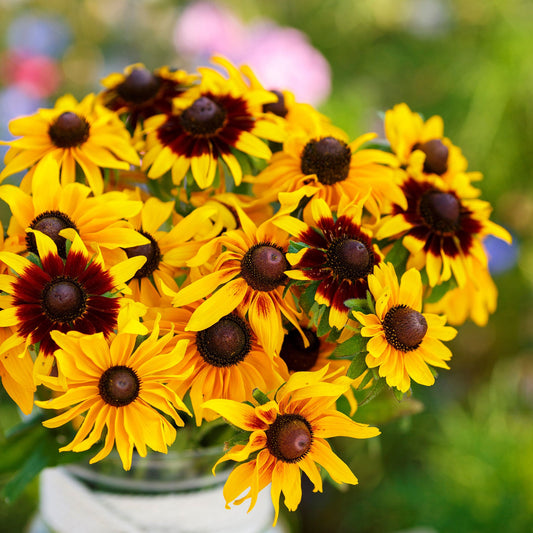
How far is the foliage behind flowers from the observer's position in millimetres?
376

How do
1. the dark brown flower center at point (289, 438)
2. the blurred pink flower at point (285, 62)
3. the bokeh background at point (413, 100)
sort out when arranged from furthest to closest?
the blurred pink flower at point (285, 62), the bokeh background at point (413, 100), the dark brown flower center at point (289, 438)

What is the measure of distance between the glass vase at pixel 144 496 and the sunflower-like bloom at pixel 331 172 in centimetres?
23

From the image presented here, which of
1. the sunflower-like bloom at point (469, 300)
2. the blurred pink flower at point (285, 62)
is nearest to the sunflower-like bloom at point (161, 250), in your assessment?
the sunflower-like bloom at point (469, 300)

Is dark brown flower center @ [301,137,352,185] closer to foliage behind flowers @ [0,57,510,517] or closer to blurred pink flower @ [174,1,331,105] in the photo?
foliage behind flowers @ [0,57,510,517]

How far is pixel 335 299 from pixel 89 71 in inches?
70.7

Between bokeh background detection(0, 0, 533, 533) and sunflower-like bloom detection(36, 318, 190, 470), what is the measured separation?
25.2 inches

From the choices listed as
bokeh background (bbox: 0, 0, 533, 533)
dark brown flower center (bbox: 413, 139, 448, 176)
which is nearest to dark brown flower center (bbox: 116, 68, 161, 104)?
dark brown flower center (bbox: 413, 139, 448, 176)

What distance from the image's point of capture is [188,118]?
48 cm

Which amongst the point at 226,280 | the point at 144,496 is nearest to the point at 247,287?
the point at 226,280

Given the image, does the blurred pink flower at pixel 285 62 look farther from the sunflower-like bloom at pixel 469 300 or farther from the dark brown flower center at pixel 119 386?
the dark brown flower center at pixel 119 386

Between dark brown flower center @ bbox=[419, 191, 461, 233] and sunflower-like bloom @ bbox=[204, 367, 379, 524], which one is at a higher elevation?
dark brown flower center @ bbox=[419, 191, 461, 233]

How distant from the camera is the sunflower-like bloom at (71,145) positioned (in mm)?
461

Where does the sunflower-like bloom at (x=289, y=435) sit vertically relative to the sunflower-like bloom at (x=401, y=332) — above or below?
below

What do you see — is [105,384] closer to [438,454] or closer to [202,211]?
[202,211]
